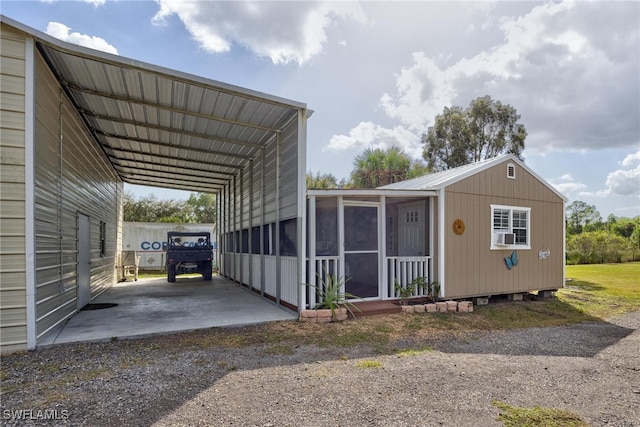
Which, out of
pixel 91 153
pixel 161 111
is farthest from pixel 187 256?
pixel 161 111

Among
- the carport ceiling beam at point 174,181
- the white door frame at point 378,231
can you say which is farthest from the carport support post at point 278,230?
the carport ceiling beam at point 174,181

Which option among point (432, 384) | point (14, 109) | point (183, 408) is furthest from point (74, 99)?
point (432, 384)

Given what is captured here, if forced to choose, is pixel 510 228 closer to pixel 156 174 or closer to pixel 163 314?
pixel 163 314

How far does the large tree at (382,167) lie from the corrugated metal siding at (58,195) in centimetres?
1153

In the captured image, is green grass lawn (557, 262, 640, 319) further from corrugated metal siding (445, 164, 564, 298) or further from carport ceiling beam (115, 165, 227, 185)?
carport ceiling beam (115, 165, 227, 185)

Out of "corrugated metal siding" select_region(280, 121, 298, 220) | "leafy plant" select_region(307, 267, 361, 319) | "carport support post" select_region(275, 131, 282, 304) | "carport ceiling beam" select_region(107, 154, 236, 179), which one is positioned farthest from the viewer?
"carport ceiling beam" select_region(107, 154, 236, 179)

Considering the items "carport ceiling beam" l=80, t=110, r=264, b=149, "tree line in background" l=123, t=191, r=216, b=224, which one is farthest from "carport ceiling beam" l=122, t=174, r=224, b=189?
"tree line in background" l=123, t=191, r=216, b=224

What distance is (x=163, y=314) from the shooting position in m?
6.36

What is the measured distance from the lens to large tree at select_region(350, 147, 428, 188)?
54.3 ft

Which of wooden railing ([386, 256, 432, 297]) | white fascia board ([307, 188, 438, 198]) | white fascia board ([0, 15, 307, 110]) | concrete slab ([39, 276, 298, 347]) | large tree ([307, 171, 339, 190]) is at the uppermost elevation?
large tree ([307, 171, 339, 190])

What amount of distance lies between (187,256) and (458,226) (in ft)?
29.4

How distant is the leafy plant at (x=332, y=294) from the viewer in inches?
241

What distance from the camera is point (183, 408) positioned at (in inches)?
112

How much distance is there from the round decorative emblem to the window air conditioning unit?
3.41ft
